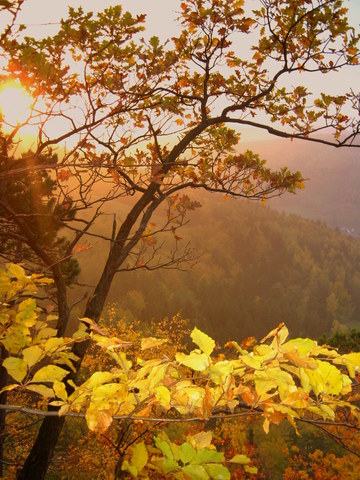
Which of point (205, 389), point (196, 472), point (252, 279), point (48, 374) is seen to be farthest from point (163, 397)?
point (252, 279)

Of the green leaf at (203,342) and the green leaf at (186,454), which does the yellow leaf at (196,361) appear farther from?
the green leaf at (186,454)

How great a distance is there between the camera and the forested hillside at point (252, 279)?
243 feet

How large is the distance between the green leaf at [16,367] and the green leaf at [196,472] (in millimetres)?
837

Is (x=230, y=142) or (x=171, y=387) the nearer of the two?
(x=171, y=387)

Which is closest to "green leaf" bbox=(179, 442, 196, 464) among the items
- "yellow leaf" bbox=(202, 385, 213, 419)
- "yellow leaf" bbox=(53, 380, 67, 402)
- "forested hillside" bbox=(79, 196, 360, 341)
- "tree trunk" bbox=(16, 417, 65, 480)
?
"yellow leaf" bbox=(202, 385, 213, 419)

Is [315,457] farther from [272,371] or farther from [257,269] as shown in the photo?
[257,269]

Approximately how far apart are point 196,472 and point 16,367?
0.93 meters

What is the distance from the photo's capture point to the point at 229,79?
5.23m

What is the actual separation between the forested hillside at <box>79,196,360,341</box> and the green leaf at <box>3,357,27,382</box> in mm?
59349

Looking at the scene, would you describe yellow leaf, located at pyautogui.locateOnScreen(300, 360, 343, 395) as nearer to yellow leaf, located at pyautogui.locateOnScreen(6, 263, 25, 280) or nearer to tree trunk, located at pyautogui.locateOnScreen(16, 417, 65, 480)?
yellow leaf, located at pyautogui.locateOnScreen(6, 263, 25, 280)

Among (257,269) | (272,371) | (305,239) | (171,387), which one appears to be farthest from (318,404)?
(305,239)

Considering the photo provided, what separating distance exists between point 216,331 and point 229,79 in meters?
68.3

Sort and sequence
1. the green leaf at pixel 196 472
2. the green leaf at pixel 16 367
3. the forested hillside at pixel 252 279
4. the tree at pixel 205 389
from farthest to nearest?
the forested hillside at pixel 252 279, the green leaf at pixel 16 367, the tree at pixel 205 389, the green leaf at pixel 196 472

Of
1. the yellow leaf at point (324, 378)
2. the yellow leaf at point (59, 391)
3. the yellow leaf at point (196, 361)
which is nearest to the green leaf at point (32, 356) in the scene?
the yellow leaf at point (59, 391)
